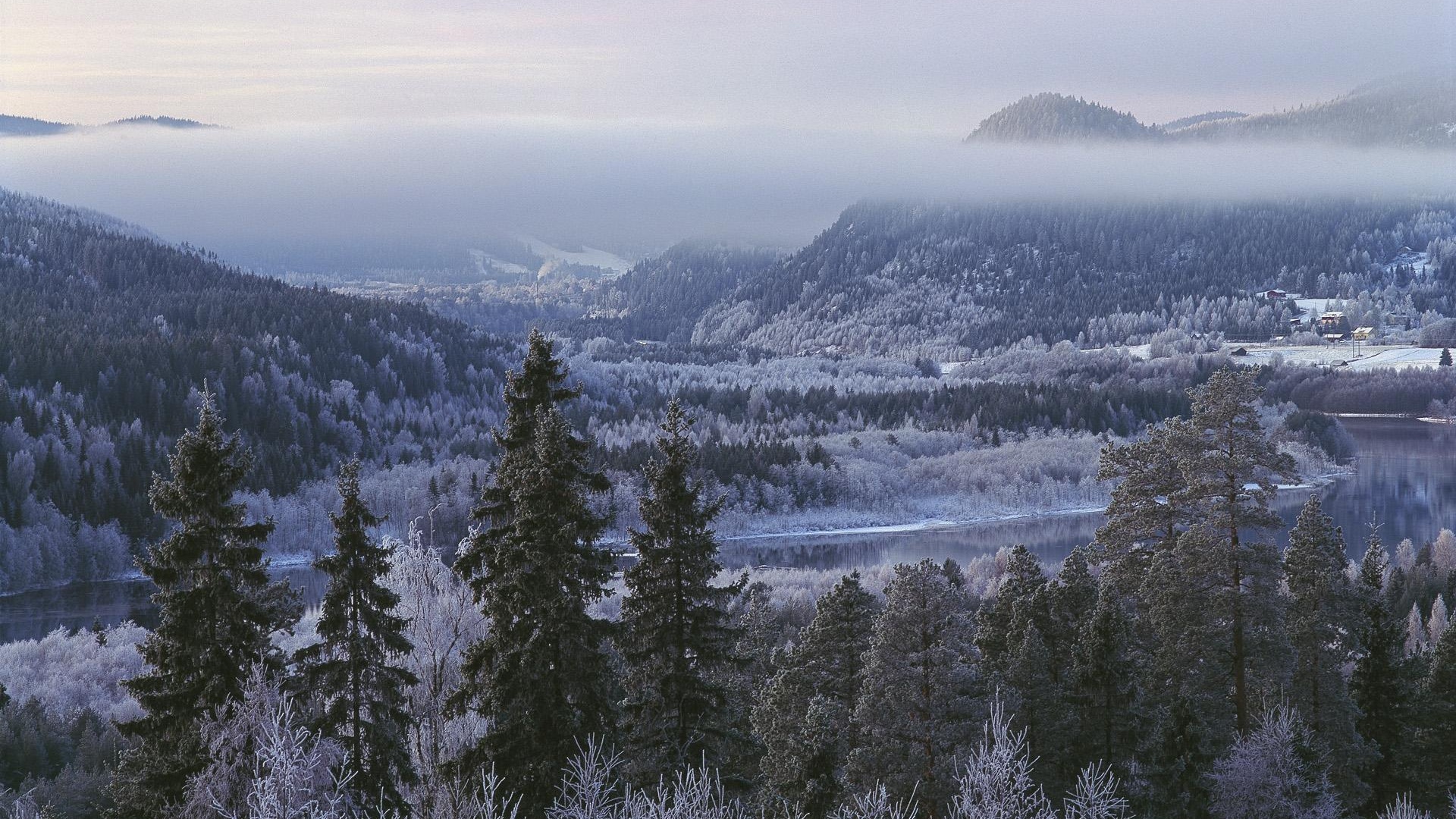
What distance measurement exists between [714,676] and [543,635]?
26.6ft

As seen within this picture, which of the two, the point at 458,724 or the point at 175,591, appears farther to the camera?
the point at 458,724

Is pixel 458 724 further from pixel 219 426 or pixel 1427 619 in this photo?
pixel 1427 619

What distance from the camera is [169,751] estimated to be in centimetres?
2336

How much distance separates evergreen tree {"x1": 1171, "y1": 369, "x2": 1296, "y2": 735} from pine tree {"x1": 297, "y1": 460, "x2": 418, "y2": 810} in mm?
20448

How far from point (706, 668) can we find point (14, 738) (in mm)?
33737

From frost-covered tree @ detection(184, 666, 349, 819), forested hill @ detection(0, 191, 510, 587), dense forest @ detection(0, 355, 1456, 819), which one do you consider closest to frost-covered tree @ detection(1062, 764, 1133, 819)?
dense forest @ detection(0, 355, 1456, 819)

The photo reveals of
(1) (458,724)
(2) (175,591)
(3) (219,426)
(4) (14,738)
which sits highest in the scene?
(3) (219,426)

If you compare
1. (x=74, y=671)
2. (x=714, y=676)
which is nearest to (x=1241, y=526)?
(x=714, y=676)

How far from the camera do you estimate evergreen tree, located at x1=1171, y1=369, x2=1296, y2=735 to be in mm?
34219

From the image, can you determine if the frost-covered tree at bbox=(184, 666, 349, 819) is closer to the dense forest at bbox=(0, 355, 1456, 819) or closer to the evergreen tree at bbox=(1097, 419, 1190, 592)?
the dense forest at bbox=(0, 355, 1456, 819)

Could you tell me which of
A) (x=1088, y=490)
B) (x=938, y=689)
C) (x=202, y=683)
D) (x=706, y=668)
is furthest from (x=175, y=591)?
(x=1088, y=490)

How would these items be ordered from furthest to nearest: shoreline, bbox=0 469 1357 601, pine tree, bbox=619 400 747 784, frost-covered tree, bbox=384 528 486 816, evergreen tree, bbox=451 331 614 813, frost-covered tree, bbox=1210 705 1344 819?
shoreline, bbox=0 469 1357 601 < frost-covered tree, bbox=1210 705 1344 819 < pine tree, bbox=619 400 747 784 < evergreen tree, bbox=451 331 614 813 < frost-covered tree, bbox=384 528 486 816

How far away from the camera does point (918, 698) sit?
32438 mm

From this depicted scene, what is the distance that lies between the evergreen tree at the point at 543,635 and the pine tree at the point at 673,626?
65 cm
